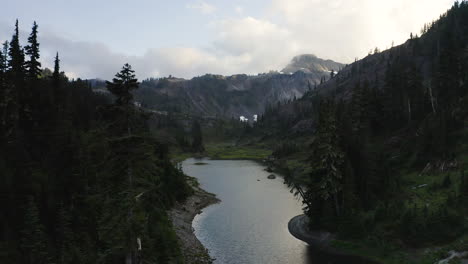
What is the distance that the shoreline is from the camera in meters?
51.9

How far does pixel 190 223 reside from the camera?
73.4 m

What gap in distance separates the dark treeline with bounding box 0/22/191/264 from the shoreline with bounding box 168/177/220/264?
330 centimetres

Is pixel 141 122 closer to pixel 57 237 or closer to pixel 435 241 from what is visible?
pixel 57 237

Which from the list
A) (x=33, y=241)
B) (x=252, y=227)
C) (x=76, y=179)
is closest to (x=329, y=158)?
(x=252, y=227)

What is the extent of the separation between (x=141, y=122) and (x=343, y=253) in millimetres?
42215

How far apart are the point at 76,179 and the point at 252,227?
34.4 m

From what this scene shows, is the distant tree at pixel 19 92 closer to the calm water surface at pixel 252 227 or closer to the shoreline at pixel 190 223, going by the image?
the shoreline at pixel 190 223

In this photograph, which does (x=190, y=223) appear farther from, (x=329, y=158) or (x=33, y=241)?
(x=33, y=241)

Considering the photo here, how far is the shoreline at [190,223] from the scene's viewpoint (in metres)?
51.9

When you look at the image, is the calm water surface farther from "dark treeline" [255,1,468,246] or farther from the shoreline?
"dark treeline" [255,1,468,246]

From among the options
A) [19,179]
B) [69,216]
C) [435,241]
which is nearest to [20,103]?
[19,179]

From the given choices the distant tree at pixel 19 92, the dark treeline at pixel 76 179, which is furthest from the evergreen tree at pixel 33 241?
the distant tree at pixel 19 92

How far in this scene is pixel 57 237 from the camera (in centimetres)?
4175

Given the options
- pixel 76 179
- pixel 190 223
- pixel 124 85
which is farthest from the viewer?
pixel 190 223
